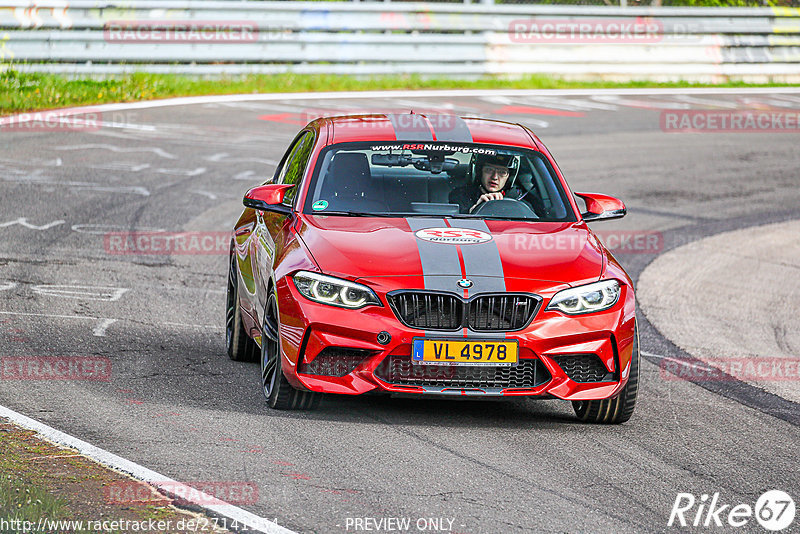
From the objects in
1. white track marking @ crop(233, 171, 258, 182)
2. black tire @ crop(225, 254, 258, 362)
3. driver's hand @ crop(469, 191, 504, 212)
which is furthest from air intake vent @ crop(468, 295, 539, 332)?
→ white track marking @ crop(233, 171, 258, 182)

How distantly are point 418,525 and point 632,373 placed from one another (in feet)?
7.00

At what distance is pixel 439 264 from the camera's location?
6.50 m

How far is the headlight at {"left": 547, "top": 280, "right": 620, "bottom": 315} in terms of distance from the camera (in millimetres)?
6453

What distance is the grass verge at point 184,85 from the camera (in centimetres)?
1977

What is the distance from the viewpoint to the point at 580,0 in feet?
88.4

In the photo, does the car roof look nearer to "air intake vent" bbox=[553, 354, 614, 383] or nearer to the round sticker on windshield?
the round sticker on windshield

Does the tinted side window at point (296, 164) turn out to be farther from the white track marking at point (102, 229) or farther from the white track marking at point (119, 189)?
the white track marking at point (119, 189)

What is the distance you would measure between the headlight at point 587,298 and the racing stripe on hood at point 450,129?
5.79ft

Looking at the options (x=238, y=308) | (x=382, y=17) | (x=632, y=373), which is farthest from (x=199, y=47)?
(x=632, y=373)

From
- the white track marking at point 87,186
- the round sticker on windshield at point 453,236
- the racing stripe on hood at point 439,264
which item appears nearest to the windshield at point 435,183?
the round sticker on windshield at point 453,236

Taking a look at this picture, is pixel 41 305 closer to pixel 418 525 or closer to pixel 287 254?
pixel 287 254

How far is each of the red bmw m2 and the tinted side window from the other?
0.24 feet

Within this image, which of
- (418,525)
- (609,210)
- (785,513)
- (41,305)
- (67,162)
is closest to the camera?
(418,525)

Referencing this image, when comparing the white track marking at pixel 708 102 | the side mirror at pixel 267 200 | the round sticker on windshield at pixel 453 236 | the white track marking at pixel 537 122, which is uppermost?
the side mirror at pixel 267 200
